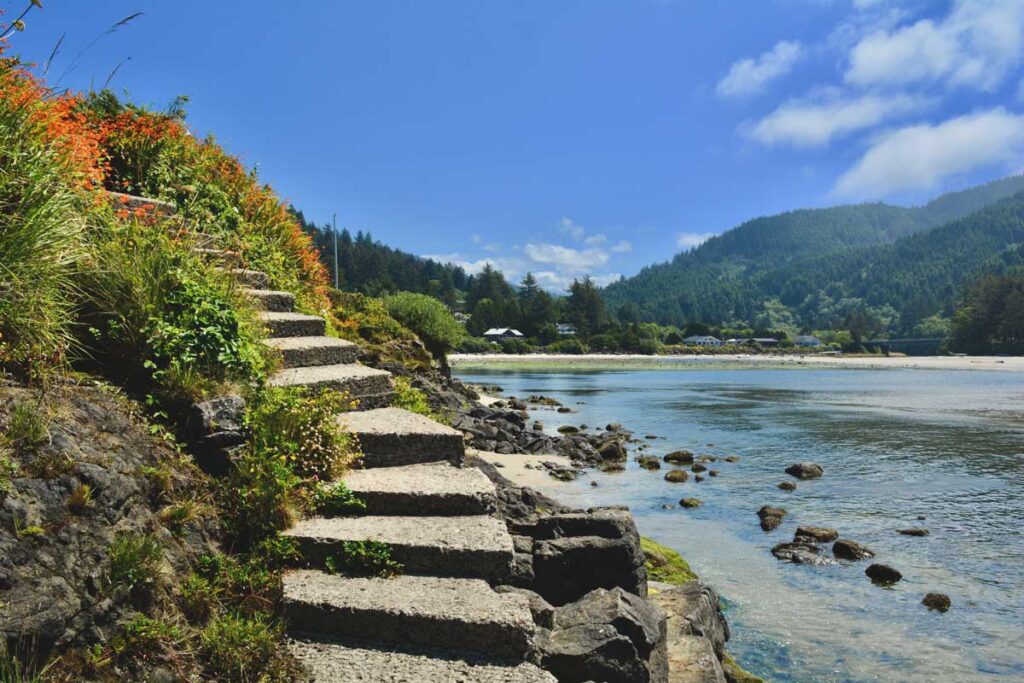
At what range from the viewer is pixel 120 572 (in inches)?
138

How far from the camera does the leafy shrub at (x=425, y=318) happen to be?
89.7 ft

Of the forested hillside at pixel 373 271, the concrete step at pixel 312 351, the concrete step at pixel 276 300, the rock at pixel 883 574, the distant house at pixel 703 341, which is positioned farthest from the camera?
the distant house at pixel 703 341

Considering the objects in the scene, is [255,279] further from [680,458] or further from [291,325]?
[680,458]

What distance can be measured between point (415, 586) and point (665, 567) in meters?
6.50

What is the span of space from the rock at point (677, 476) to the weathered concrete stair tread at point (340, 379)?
12730 millimetres

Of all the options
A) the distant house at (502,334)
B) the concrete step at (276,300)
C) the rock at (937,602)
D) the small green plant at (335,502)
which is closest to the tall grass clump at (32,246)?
the small green plant at (335,502)

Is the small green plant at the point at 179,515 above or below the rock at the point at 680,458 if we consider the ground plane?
above

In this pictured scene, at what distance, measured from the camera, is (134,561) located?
357 cm

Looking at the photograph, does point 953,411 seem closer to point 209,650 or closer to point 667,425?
Result: point 667,425

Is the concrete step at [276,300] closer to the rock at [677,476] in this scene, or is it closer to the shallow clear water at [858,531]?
the shallow clear water at [858,531]

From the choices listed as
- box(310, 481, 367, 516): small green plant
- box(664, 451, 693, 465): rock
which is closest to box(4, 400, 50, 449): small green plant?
box(310, 481, 367, 516): small green plant

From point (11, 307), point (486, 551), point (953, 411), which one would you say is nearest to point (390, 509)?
point (486, 551)

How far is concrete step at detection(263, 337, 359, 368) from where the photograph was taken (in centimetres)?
771

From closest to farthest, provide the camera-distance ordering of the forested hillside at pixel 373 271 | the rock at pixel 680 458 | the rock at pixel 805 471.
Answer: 1. the rock at pixel 805 471
2. the rock at pixel 680 458
3. the forested hillside at pixel 373 271
